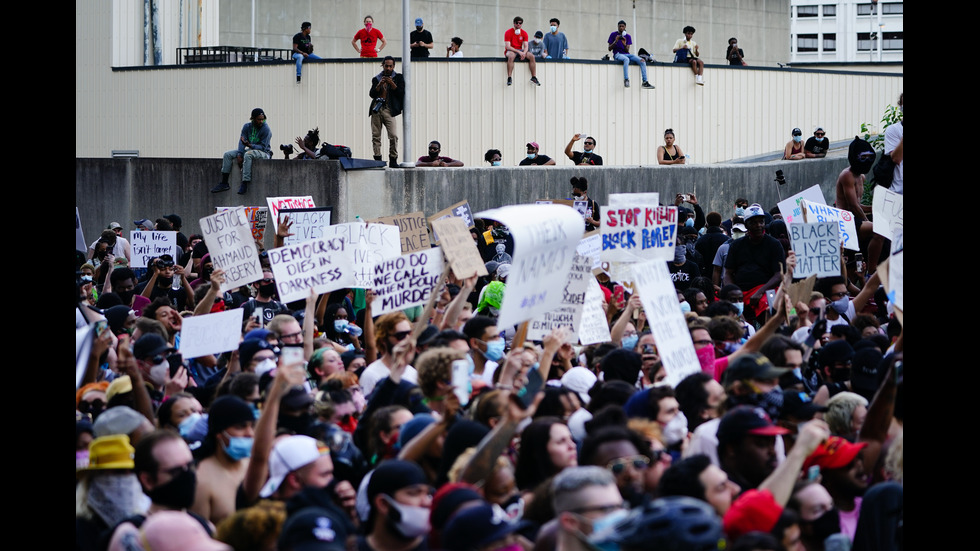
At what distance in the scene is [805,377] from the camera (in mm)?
8297

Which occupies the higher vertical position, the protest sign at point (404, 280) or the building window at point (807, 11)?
the building window at point (807, 11)

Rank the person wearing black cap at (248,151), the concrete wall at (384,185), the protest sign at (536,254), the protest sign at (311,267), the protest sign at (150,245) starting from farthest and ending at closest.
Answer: the person wearing black cap at (248,151), the concrete wall at (384,185), the protest sign at (150,245), the protest sign at (311,267), the protest sign at (536,254)

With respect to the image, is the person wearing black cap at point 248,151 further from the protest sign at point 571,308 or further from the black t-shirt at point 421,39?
the protest sign at point 571,308

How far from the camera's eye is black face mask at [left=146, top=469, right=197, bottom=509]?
17.9 feet

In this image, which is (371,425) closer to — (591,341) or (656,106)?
(591,341)

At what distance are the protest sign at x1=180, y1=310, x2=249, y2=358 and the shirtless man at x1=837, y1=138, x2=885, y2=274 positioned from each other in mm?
6958

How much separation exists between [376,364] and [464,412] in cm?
147

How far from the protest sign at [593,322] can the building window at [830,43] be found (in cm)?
6207

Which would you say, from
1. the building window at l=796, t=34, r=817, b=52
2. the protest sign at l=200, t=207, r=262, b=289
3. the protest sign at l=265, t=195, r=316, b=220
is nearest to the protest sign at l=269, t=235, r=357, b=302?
the protest sign at l=200, t=207, r=262, b=289

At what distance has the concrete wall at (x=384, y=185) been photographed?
2081 centimetres

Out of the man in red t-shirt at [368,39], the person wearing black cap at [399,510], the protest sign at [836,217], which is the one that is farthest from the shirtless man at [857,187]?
the man in red t-shirt at [368,39]

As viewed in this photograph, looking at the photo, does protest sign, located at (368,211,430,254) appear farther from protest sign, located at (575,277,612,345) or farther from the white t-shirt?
the white t-shirt

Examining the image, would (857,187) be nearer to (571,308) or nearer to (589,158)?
(571,308)
